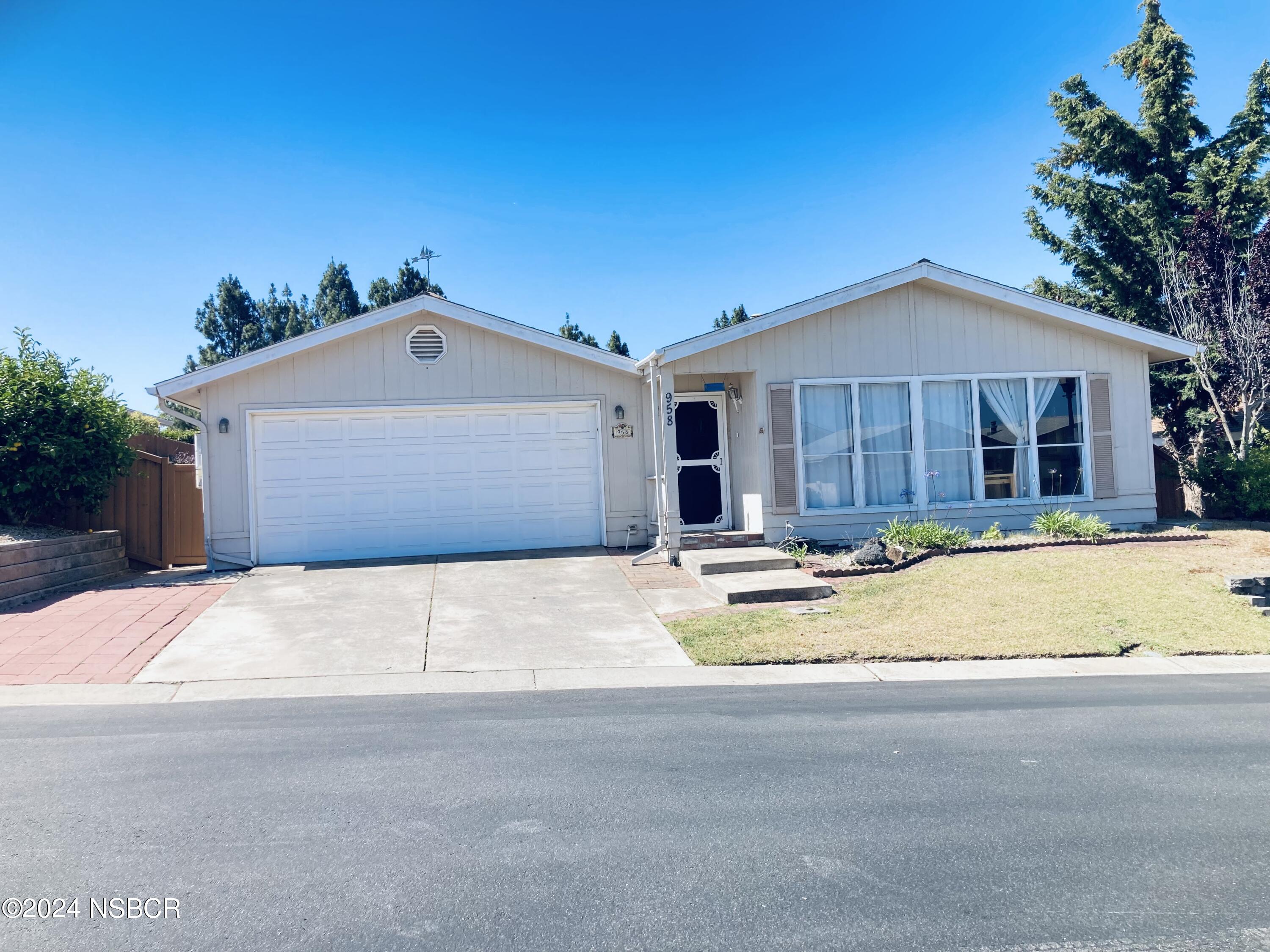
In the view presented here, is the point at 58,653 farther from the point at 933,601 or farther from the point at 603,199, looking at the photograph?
the point at 603,199

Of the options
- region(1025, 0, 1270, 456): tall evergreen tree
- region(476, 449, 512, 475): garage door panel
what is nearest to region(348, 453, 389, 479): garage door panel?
region(476, 449, 512, 475): garage door panel

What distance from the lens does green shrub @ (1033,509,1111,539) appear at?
1195cm

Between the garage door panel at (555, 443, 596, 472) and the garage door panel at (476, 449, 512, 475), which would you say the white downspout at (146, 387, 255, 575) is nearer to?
the garage door panel at (476, 449, 512, 475)

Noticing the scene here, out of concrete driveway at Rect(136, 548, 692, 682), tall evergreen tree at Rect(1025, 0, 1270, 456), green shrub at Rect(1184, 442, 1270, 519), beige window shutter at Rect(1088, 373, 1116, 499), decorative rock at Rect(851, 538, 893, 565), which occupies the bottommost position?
concrete driveway at Rect(136, 548, 692, 682)

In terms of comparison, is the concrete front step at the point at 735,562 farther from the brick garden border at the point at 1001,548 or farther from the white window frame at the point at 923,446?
the white window frame at the point at 923,446

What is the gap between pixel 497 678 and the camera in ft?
22.7

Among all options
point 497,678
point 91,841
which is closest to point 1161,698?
point 497,678

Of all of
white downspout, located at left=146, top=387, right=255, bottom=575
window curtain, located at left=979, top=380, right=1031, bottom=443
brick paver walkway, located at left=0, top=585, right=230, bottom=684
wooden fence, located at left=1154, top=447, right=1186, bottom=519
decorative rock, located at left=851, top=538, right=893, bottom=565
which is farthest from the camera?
wooden fence, located at left=1154, top=447, right=1186, bottom=519

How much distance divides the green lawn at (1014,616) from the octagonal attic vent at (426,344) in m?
6.36

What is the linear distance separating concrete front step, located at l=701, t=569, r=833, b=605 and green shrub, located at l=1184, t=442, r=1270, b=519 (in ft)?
28.0

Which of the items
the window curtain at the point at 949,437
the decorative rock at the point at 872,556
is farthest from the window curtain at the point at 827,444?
the decorative rock at the point at 872,556

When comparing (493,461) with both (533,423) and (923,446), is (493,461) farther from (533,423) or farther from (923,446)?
(923,446)

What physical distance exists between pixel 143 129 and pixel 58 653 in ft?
29.6

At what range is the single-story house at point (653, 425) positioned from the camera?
12.5 metres
